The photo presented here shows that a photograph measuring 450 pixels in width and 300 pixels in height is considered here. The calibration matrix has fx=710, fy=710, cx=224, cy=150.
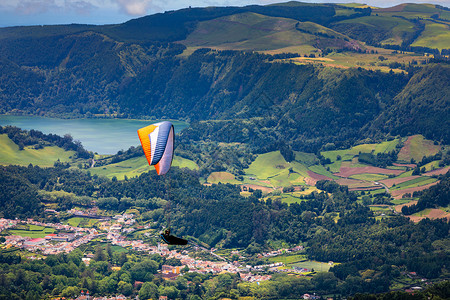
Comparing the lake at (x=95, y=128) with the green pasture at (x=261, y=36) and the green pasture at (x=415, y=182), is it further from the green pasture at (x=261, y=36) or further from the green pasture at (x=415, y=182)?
the green pasture at (x=415, y=182)

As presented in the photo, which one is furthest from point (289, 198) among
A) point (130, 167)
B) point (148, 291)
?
point (148, 291)

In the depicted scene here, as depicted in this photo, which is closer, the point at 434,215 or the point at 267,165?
the point at 434,215

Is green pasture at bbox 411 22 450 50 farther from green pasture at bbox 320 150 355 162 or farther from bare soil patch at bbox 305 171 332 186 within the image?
bare soil patch at bbox 305 171 332 186

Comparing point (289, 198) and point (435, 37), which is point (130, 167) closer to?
point (289, 198)

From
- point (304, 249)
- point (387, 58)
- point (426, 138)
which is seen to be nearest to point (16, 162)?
point (304, 249)

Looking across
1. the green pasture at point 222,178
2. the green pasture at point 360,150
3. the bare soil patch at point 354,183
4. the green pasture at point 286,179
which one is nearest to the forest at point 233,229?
the green pasture at point 222,178

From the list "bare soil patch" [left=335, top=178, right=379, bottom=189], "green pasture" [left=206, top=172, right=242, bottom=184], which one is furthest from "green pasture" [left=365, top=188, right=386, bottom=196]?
"green pasture" [left=206, top=172, right=242, bottom=184]
